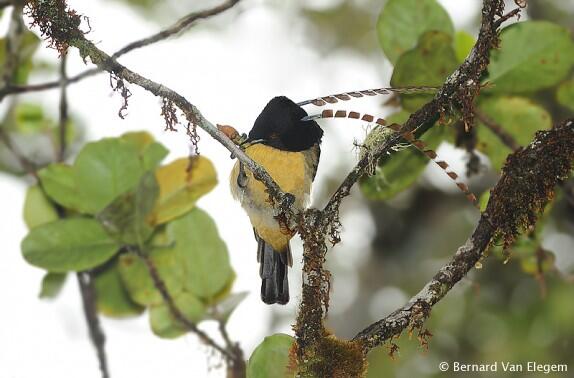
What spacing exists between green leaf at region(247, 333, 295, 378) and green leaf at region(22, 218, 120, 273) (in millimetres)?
850

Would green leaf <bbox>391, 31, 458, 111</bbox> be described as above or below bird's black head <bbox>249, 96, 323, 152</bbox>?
below

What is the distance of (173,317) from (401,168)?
1.11m

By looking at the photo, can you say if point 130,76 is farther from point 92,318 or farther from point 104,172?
point 92,318

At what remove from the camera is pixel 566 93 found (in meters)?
3.05

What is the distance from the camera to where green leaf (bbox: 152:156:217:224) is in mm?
2820

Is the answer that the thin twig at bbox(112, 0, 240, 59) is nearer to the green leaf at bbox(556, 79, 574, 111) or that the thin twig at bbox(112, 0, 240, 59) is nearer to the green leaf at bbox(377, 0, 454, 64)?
the green leaf at bbox(377, 0, 454, 64)

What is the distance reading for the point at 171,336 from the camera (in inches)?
111

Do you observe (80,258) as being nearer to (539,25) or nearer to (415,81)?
(415,81)

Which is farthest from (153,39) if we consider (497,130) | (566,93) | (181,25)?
(566,93)

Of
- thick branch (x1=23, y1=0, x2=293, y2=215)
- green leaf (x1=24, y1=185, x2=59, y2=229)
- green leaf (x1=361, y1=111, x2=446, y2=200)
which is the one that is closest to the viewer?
thick branch (x1=23, y1=0, x2=293, y2=215)

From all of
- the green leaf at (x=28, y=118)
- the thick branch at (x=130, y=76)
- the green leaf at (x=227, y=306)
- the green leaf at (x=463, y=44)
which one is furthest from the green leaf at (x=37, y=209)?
the green leaf at (x=463, y=44)

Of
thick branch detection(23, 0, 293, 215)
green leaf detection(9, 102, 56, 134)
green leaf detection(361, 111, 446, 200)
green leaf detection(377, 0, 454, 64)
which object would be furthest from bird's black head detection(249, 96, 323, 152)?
thick branch detection(23, 0, 293, 215)

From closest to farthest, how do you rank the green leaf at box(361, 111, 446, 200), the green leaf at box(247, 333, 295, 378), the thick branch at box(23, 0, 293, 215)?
the thick branch at box(23, 0, 293, 215) < the green leaf at box(247, 333, 295, 378) < the green leaf at box(361, 111, 446, 200)

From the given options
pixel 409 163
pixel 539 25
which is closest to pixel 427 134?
pixel 409 163
